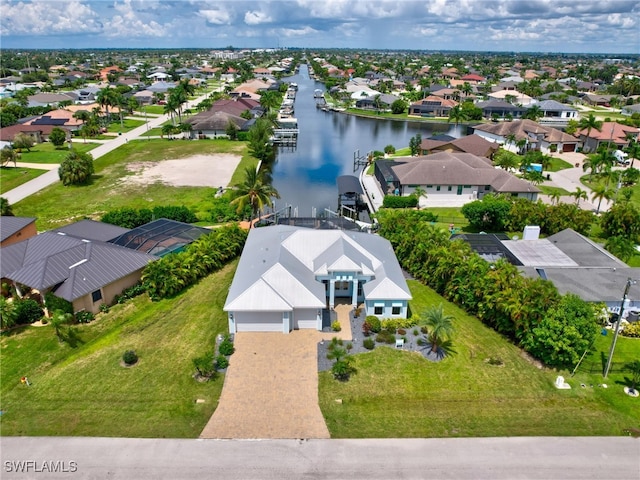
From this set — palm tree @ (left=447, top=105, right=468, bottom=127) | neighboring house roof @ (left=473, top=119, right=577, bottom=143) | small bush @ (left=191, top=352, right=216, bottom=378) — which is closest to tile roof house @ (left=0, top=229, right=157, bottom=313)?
small bush @ (left=191, top=352, right=216, bottom=378)

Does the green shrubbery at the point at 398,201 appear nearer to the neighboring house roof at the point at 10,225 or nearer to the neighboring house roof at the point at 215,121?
the neighboring house roof at the point at 10,225

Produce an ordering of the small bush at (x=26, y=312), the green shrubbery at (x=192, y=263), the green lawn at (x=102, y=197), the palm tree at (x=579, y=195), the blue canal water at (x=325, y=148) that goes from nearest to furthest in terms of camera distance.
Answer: the small bush at (x=26, y=312), the green shrubbery at (x=192, y=263), the green lawn at (x=102, y=197), the palm tree at (x=579, y=195), the blue canal water at (x=325, y=148)

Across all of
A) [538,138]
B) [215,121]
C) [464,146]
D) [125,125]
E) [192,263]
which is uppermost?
[538,138]

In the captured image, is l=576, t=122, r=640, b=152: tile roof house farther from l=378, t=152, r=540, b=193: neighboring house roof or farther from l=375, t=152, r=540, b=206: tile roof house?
l=378, t=152, r=540, b=193: neighboring house roof

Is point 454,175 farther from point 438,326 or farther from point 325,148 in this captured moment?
point 325,148

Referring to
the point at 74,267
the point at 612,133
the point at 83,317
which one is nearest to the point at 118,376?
the point at 83,317

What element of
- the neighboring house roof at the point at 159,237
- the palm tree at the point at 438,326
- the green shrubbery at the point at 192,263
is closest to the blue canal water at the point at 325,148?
the green shrubbery at the point at 192,263
